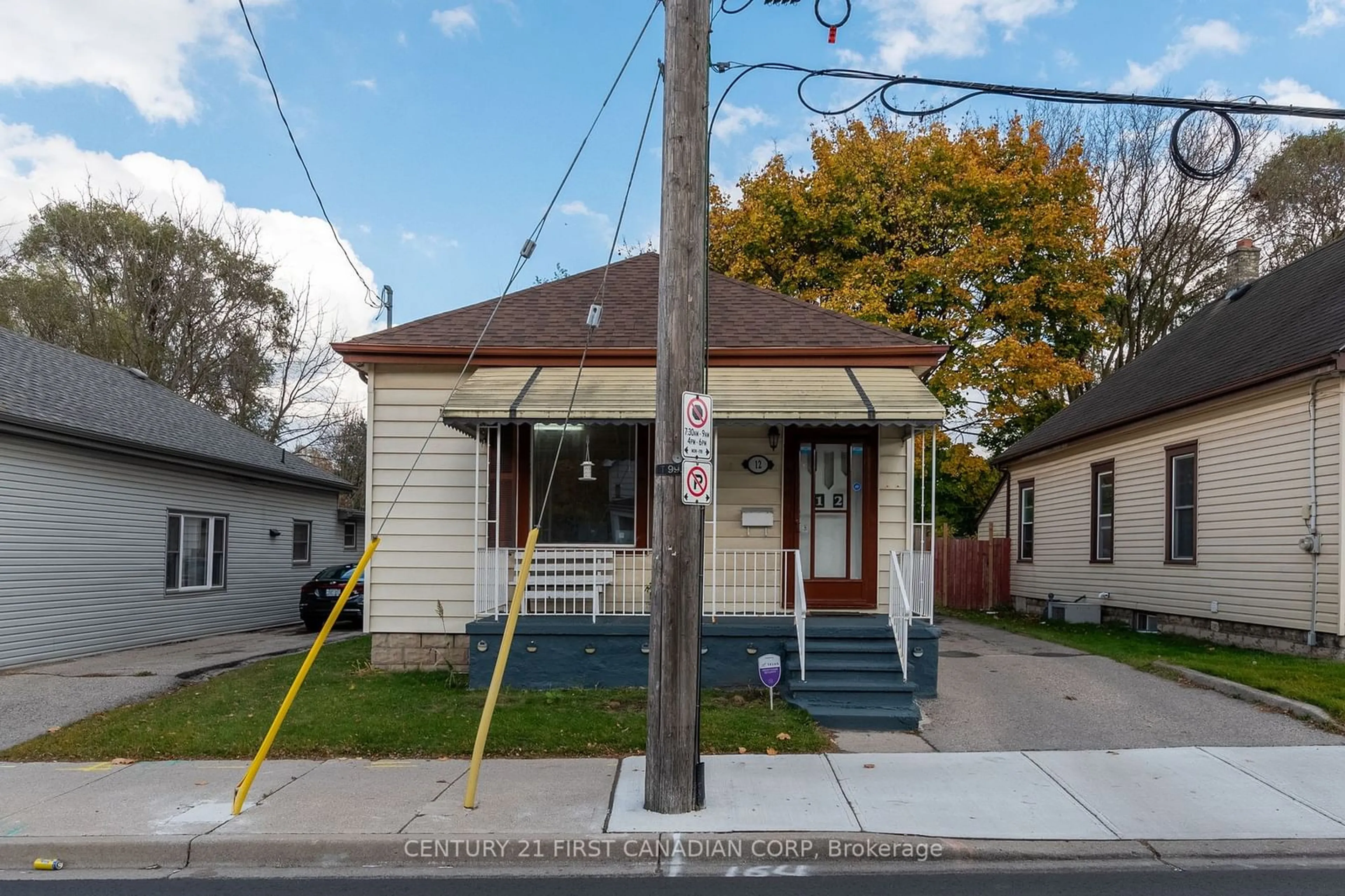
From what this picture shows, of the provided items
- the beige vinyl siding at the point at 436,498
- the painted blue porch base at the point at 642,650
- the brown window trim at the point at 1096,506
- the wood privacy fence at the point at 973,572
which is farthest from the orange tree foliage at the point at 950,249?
the painted blue porch base at the point at 642,650

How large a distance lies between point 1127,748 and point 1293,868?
2337mm

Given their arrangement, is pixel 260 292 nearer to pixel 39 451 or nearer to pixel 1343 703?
pixel 39 451

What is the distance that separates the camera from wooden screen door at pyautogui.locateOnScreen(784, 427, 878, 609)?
10852 millimetres

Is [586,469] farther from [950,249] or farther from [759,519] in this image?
[950,249]

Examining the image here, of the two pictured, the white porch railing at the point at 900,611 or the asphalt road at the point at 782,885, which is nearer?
the asphalt road at the point at 782,885

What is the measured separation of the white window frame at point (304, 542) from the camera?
866 inches

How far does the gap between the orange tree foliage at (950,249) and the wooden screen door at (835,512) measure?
1123 cm

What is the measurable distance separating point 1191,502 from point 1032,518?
728 centimetres

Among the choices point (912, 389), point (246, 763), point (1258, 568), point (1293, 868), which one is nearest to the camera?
point (1293, 868)

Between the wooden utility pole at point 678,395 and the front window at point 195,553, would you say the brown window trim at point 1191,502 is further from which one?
the front window at point 195,553

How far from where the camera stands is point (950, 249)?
23125 millimetres

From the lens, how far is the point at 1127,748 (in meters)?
7.83

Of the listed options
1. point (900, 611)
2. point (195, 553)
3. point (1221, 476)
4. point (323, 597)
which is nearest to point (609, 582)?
Answer: point (900, 611)

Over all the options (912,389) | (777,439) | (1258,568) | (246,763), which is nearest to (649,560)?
(777,439)
